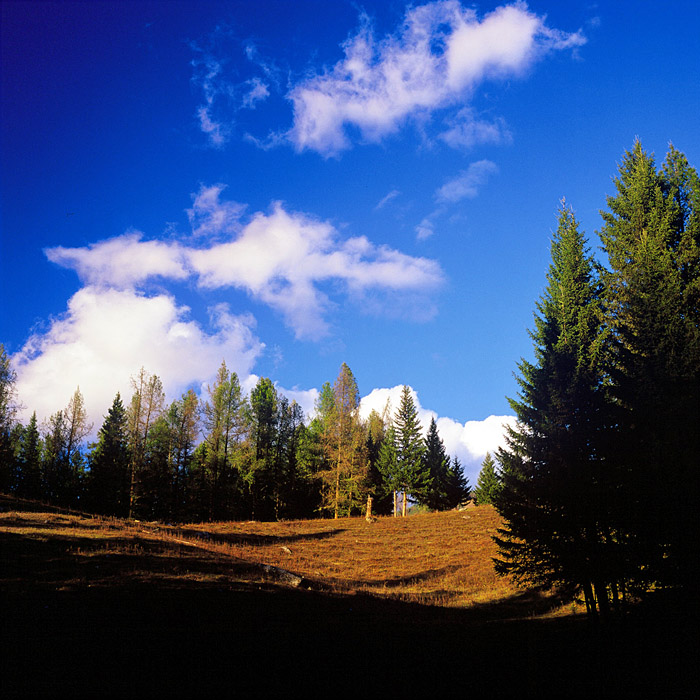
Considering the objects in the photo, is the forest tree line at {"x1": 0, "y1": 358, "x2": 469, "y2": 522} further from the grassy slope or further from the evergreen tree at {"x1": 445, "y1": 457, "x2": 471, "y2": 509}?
the grassy slope

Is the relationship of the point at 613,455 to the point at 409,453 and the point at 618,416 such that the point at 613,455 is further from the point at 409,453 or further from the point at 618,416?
the point at 409,453

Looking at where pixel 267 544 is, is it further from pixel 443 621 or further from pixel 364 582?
pixel 443 621

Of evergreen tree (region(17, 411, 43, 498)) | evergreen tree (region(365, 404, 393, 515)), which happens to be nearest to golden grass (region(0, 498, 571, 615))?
evergreen tree (region(365, 404, 393, 515))

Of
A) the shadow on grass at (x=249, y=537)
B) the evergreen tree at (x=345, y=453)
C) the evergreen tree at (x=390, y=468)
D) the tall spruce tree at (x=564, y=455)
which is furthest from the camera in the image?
the evergreen tree at (x=390, y=468)

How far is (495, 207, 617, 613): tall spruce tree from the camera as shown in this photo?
45.6 ft

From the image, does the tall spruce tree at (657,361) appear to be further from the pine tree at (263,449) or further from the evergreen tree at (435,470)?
the pine tree at (263,449)

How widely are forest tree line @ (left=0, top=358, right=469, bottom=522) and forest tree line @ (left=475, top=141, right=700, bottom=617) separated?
33115 mm

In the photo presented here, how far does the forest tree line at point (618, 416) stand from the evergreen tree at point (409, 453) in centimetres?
3339

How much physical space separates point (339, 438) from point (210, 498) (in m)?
17.1

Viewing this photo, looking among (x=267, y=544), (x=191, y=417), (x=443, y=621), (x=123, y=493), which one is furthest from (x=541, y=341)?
(x=123, y=493)

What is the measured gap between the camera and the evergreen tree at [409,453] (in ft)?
169

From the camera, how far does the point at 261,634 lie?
10.9 m

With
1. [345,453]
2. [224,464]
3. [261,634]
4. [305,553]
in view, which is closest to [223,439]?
[224,464]

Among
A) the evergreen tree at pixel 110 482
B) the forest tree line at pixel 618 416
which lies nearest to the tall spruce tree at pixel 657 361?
the forest tree line at pixel 618 416
